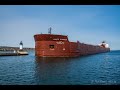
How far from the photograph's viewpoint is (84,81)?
3.12 m

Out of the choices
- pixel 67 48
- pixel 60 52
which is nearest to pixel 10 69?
pixel 60 52

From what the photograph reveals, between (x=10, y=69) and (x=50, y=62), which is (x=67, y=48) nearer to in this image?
(x=50, y=62)

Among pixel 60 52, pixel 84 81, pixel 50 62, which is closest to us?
pixel 84 81

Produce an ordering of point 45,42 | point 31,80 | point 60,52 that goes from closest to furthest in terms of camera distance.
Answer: point 31,80 < point 60,52 < point 45,42

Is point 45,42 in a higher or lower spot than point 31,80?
higher

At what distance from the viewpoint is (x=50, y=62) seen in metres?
4.96

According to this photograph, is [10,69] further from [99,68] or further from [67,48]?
[67,48]

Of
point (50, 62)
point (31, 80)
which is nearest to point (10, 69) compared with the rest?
point (31, 80)
